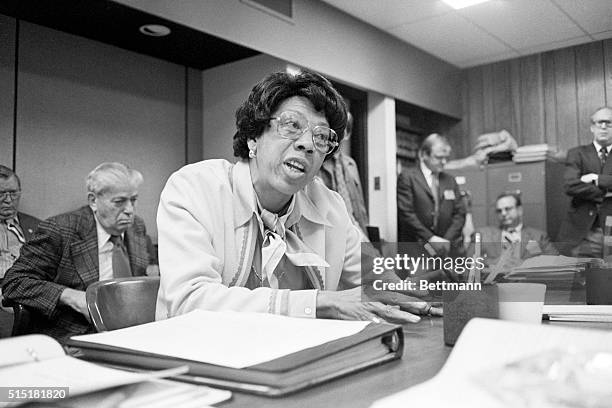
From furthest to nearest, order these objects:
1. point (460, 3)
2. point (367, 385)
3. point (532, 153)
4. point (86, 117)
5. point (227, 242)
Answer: point (532, 153), point (460, 3), point (86, 117), point (227, 242), point (367, 385)

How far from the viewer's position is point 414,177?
4875mm

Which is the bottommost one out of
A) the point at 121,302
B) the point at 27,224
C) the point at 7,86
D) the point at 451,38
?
the point at 121,302

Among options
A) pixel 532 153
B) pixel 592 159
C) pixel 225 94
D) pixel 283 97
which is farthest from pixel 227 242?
pixel 532 153

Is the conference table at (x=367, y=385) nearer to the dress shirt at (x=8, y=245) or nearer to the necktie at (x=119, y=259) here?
the necktie at (x=119, y=259)

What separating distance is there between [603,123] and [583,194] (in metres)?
0.52

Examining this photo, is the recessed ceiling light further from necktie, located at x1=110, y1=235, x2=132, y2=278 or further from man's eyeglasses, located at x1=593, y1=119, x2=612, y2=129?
man's eyeglasses, located at x1=593, y1=119, x2=612, y2=129

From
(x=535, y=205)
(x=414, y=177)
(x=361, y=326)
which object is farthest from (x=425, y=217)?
(x=361, y=326)

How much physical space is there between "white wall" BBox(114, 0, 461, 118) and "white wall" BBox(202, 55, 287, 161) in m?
0.19

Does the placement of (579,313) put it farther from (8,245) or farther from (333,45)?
(333,45)

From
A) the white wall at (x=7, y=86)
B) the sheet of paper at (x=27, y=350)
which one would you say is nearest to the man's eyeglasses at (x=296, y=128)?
the sheet of paper at (x=27, y=350)

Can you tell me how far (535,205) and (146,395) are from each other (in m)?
4.97

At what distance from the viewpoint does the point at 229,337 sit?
642 millimetres

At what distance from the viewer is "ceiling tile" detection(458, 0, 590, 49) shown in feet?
13.5

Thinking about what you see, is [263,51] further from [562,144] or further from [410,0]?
[562,144]
